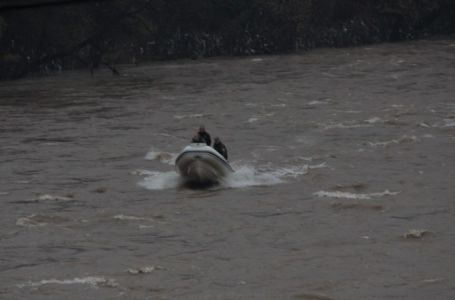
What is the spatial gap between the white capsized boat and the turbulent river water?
405 millimetres

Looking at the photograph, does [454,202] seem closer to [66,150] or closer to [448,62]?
[66,150]

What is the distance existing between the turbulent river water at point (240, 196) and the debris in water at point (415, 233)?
2 centimetres

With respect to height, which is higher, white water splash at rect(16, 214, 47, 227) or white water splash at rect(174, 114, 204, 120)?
white water splash at rect(16, 214, 47, 227)

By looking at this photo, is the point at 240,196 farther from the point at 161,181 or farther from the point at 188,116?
the point at 188,116

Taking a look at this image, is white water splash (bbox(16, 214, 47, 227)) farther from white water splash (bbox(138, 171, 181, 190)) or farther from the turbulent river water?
white water splash (bbox(138, 171, 181, 190))

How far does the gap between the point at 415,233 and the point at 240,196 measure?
6.09m

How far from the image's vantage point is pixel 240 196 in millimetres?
26266

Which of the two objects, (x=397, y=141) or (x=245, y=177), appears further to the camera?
(x=397, y=141)

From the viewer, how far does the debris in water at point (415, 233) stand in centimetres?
2108

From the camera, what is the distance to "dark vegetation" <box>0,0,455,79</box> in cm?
6656

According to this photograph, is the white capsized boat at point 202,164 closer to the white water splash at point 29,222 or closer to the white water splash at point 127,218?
the white water splash at point 127,218

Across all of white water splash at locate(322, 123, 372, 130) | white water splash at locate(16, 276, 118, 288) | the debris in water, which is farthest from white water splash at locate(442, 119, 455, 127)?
white water splash at locate(16, 276, 118, 288)

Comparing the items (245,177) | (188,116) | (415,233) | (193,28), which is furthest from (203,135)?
(193,28)

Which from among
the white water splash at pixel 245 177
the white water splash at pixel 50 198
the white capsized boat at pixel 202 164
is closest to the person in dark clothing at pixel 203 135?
the white capsized boat at pixel 202 164
